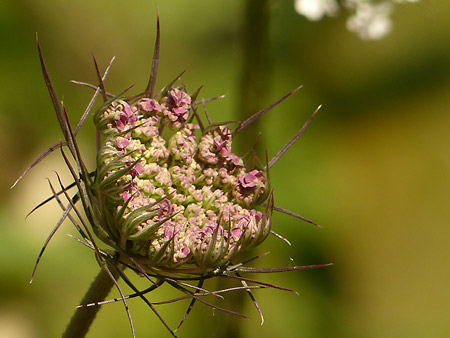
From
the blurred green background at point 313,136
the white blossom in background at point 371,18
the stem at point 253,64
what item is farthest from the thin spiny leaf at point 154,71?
the blurred green background at point 313,136

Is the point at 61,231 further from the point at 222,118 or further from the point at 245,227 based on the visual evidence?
the point at 245,227

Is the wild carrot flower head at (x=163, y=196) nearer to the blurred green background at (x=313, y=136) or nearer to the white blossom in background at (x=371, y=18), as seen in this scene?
the white blossom in background at (x=371, y=18)

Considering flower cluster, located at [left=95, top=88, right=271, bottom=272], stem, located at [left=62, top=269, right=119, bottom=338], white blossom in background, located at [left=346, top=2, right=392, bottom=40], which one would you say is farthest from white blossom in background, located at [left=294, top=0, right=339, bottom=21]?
stem, located at [left=62, top=269, right=119, bottom=338]

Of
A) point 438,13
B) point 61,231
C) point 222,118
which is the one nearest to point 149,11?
point 222,118

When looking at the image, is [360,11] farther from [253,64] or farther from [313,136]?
[313,136]

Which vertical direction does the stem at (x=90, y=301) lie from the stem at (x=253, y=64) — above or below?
below

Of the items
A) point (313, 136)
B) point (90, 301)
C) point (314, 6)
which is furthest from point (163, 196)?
point (313, 136)
